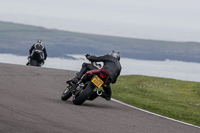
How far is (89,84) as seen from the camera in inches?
447

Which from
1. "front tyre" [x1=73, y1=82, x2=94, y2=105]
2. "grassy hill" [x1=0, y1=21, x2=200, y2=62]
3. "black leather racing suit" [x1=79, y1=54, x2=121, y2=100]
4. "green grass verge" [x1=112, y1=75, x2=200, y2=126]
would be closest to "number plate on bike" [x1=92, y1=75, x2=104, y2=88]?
"front tyre" [x1=73, y1=82, x2=94, y2=105]

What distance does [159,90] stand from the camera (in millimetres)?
20750

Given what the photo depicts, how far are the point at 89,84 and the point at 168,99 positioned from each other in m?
6.38

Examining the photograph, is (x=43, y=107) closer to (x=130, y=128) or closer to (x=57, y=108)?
(x=57, y=108)

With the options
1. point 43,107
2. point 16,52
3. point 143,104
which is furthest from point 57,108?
point 16,52

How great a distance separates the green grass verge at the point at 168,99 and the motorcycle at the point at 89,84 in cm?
251

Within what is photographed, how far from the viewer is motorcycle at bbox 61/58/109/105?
1130 cm

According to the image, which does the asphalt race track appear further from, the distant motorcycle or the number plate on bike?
the distant motorcycle

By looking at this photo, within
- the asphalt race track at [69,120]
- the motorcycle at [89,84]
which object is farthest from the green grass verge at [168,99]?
the motorcycle at [89,84]

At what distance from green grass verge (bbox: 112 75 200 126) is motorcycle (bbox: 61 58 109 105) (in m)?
2.51

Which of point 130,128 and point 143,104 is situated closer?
point 130,128

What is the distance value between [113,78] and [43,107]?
255cm

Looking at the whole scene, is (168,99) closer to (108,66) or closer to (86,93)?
(108,66)

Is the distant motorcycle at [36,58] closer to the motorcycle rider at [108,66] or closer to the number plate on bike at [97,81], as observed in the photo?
the motorcycle rider at [108,66]
